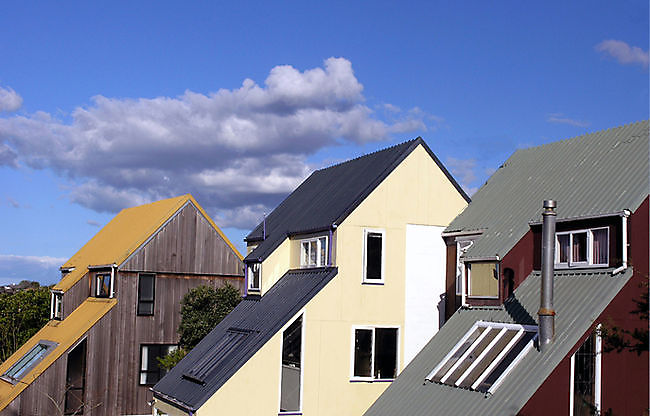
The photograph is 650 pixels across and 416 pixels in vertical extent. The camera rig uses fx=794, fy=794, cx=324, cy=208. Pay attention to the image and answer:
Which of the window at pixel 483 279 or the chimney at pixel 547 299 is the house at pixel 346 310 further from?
the chimney at pixel 547 299

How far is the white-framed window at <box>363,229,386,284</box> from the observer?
988 inches

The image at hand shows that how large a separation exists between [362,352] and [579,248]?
813 cm

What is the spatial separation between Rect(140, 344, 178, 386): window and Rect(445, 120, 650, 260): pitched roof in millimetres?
15222

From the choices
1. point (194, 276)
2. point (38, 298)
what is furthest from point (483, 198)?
point (38, 298)

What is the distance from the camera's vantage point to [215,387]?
2234cm

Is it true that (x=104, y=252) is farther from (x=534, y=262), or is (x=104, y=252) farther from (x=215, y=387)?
(x=534, y=262)

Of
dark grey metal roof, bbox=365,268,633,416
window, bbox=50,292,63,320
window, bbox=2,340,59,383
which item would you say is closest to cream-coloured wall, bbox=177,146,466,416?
dark grey metal roof, bbox=365,268,633,416

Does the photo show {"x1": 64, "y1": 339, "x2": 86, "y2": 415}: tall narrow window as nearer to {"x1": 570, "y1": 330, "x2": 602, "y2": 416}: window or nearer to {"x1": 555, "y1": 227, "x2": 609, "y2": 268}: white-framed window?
{"x1": 555, "y1": 227, "x2": 609, "y2": 268}: white-framed window

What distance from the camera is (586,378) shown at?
672 inches

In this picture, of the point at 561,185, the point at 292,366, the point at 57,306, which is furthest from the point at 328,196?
the point at 57,306

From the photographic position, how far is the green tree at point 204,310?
33.2m

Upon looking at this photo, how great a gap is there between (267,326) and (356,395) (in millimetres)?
3512

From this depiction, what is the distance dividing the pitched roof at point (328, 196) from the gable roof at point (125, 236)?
4.99m

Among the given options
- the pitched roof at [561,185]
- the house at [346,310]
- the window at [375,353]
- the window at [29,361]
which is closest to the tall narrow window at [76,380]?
the window at [29,361]
